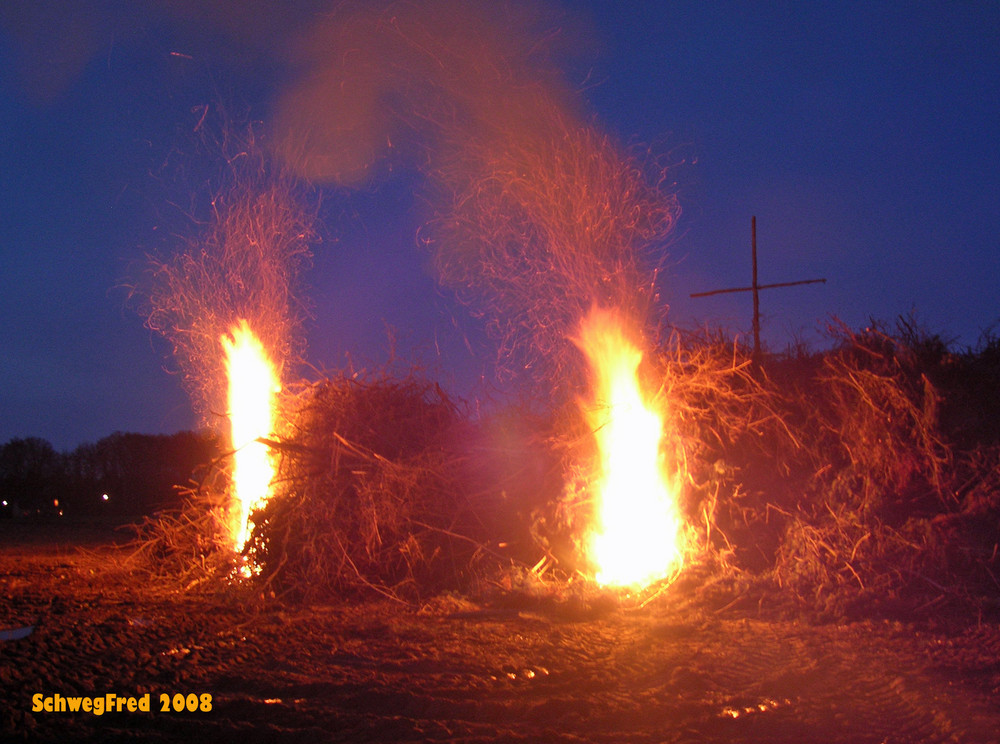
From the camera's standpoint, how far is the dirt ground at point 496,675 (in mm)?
3723

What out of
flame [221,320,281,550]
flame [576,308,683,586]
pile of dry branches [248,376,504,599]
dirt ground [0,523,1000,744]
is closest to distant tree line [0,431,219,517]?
flame [221,320,281,550]

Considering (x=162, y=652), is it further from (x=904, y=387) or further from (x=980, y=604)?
(x=904, y=387)

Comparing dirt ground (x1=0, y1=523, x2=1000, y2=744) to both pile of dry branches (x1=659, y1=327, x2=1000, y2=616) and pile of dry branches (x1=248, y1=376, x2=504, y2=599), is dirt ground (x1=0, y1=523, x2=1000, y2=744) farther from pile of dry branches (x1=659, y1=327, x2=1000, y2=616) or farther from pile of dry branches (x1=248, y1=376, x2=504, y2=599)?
pile of dry branches (x1=248, y1=376, x2=504, y2=599)

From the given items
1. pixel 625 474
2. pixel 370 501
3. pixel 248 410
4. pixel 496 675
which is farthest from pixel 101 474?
pixel 496 675

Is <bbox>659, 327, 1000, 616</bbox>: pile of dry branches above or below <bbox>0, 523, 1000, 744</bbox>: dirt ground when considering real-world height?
above

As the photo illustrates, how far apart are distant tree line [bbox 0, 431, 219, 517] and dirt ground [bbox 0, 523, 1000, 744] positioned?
21721 mm

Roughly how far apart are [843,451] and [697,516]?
5.55 feet

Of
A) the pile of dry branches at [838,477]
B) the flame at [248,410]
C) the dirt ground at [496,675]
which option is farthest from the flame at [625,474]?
the flame at [248,410]

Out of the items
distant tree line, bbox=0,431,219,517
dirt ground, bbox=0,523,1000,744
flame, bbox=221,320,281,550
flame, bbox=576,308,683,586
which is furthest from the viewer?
distant tree line, bbox=0,431,219,517

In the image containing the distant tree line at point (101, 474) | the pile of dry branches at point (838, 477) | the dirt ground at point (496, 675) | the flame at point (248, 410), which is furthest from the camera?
the distant tree line at point (101, 474)

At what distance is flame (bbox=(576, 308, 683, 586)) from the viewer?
7.86 m

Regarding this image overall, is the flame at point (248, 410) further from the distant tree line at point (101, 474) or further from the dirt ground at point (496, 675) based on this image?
the distant tree line at point (101, 474)

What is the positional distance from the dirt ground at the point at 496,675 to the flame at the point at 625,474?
94cm

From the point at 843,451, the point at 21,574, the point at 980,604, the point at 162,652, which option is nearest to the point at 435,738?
the point at 162,652
